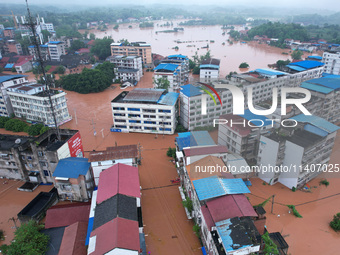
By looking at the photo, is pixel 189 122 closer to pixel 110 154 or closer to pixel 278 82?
pixel 110 154

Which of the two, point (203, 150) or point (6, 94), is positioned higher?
point (6, 94)

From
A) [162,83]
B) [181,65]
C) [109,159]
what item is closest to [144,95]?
[162,83]

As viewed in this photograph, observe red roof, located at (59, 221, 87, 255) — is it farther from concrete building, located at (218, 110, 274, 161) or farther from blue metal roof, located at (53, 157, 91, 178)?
concrete building, located at (218, 110, 274, 161)

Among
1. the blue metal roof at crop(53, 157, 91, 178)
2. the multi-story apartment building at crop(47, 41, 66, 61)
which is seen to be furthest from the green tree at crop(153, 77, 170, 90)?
the multi-story apartment building at crop(47, 41, 66, 61)

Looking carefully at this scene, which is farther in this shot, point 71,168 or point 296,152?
point 296,152

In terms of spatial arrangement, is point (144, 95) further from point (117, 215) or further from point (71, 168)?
point (117, 215)

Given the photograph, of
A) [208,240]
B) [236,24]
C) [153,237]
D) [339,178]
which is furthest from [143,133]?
[236,24]
